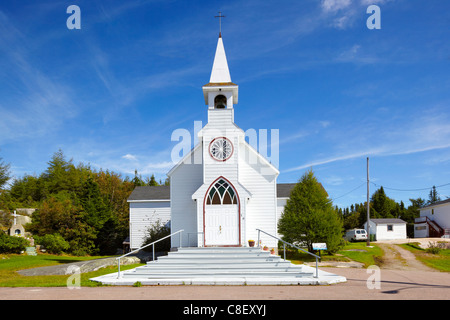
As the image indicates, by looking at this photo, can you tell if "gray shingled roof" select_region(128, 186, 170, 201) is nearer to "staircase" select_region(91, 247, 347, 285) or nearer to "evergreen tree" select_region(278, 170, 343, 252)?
"evergreen tree" select_region(278, 170, 343, 252)

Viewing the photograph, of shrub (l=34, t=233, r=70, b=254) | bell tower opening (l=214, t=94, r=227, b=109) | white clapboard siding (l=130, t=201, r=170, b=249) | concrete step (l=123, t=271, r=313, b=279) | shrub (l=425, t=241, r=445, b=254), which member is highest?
bell tower opening (l=214, t=94, r=227, b=109)

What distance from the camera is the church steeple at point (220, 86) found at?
20.6 meters

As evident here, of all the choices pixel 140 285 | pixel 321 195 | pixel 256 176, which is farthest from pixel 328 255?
pixel 140 285

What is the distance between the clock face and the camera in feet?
64.8

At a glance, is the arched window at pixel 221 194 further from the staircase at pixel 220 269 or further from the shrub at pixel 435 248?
the shrub at pixel 435 248

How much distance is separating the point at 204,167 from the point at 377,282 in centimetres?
976

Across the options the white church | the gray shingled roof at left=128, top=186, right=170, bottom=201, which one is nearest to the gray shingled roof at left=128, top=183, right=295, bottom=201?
the gray shingled roof at left=128, top=186, right=170, bottom=201

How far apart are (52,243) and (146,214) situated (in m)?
8.23

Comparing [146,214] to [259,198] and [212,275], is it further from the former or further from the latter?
[212,275]

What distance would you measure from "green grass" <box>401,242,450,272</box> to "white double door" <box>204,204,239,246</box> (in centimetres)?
1377

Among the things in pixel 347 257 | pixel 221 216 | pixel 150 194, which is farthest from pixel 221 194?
pixel 150 194

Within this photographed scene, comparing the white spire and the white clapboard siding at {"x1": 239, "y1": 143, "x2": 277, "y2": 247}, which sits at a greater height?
the white spire

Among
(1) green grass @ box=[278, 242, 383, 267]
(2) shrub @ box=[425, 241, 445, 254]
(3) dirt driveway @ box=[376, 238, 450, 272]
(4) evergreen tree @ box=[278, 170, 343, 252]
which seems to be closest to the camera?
(3) dirt driveway @ box=[376, 238, 450, 272]

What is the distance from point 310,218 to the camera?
2678 centimetres
